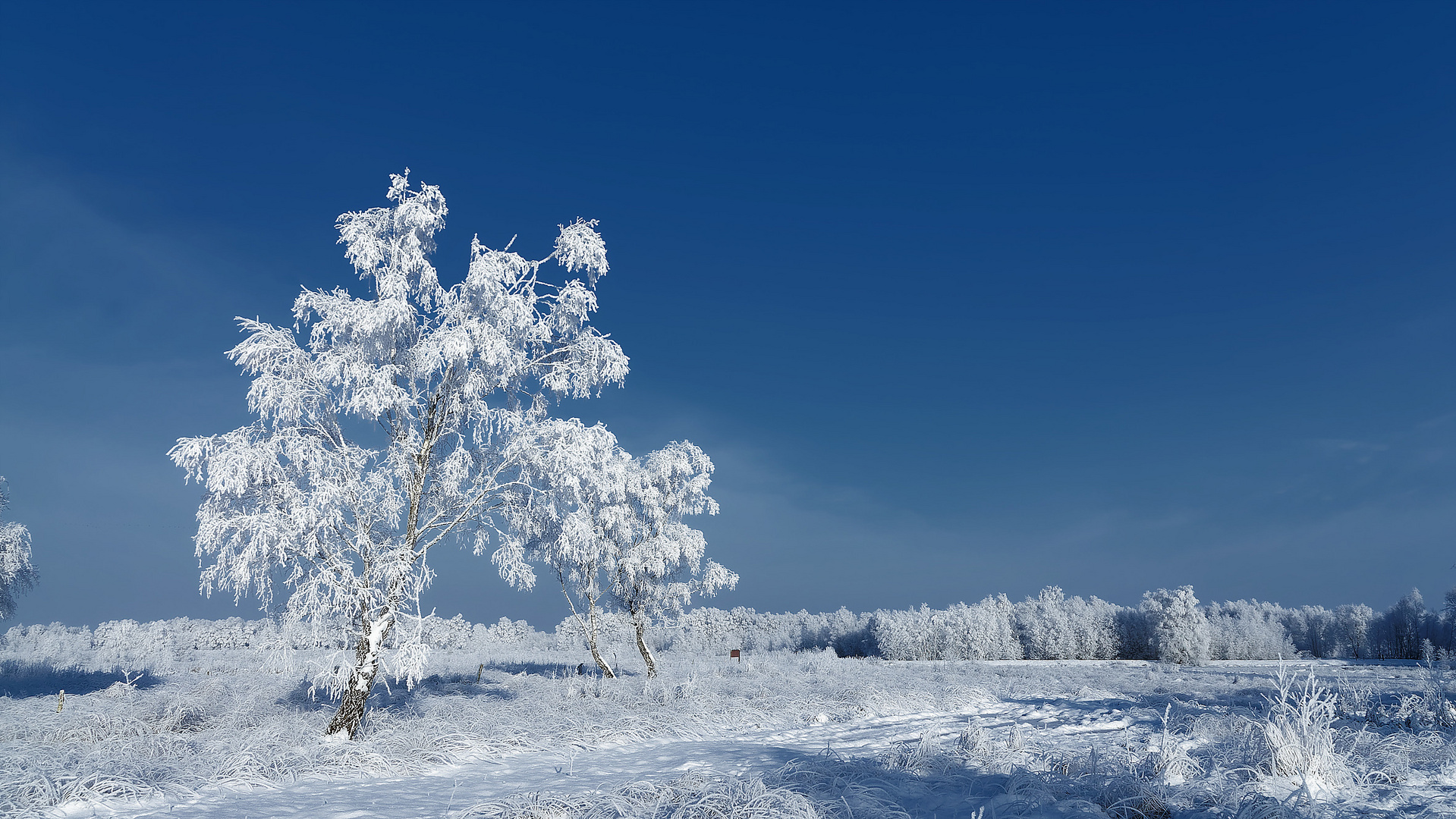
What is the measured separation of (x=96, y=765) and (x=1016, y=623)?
6185cm

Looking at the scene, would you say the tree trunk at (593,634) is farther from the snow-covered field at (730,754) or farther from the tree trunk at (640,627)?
the snow-covered field at (730,754)

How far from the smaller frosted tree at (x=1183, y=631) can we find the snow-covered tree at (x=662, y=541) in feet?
127

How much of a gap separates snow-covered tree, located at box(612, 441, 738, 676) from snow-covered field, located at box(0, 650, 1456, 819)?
780cm

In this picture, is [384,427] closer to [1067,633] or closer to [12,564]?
[12,564]

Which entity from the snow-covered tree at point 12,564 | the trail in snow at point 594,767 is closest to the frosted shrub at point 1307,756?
the trail in snow at point 594,767

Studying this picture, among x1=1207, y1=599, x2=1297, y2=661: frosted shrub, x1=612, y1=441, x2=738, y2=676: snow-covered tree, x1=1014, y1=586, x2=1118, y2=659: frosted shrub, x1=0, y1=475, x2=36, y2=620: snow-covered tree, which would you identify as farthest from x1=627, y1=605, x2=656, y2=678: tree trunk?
x1=1207, y1=599, x2=1297, y2=661: frosted shrub

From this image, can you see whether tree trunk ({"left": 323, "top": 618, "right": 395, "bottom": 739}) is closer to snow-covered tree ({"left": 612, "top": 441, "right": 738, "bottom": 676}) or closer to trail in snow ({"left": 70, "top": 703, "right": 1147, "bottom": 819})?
trail in snow ({"left": 70, "top": 703, "right": 1147, "bottom": 819})

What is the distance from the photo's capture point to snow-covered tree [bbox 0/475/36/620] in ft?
72.1

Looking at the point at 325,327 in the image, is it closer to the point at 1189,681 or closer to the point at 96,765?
the point at 96,765

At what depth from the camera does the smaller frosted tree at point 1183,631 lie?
47438 millimetres

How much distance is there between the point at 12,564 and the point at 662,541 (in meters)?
21.2

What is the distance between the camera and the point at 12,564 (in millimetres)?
22109

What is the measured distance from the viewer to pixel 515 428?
13.2m

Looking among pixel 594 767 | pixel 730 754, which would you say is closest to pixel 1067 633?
pixel 730 754
